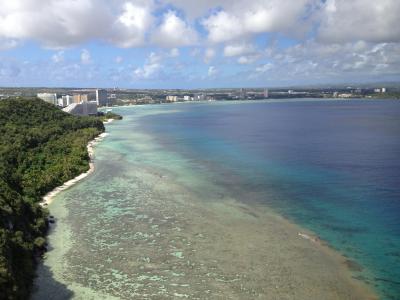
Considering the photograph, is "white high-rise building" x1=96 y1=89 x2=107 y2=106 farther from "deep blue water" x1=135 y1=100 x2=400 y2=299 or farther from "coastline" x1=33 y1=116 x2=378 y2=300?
"coastline" x1=33 y1=116 x2=378 y2=300

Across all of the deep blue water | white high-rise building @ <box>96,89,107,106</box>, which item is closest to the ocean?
the deep blue water

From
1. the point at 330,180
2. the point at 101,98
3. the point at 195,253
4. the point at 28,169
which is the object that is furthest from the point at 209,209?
the point at 101,98

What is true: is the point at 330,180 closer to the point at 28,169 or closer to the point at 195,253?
the point at 195,253

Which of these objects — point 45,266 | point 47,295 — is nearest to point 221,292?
point 47,295

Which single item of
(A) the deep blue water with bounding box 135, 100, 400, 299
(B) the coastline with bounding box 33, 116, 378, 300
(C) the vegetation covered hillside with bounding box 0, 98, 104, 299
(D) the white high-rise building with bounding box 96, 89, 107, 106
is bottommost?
(B) the coastline with bounding box 33, 116, 378, 300

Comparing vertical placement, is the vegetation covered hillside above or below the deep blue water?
above

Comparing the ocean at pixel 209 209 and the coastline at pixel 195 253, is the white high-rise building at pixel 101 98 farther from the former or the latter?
the coastline at pixel 195 253

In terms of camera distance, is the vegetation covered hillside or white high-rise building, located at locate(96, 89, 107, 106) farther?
white high-rise building, located at locate(96, 89, 107, 106)
